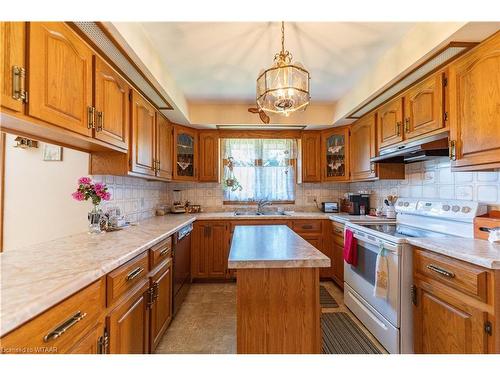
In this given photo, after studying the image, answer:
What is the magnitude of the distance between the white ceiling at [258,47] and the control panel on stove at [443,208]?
1.39 meters

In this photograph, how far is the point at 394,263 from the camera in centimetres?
175

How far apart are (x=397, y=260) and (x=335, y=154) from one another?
2.08m

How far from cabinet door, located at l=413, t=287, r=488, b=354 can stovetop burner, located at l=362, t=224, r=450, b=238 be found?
55 cm

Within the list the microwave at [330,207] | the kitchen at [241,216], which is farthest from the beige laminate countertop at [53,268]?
the microwave at [330,207]

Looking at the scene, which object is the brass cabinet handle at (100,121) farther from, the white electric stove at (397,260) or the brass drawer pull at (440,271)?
the brass drawer pull at (440,271)

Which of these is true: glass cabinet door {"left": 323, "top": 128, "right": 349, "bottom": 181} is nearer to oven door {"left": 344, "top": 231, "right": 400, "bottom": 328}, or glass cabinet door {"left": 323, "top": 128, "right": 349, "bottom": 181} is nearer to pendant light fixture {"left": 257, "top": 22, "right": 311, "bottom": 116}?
oven door {"left": 344, "top": 231, "right": 400, "bottom": 328}

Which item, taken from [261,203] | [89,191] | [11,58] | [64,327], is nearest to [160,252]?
[89,191]

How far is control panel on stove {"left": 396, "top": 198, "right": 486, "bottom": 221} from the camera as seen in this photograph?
5.58 ft

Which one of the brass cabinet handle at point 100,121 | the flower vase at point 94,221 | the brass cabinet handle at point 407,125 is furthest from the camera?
the brass cabinet handle at point 407,125

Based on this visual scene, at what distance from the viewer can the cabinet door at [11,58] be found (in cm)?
89

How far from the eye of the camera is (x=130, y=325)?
1335 millimetres

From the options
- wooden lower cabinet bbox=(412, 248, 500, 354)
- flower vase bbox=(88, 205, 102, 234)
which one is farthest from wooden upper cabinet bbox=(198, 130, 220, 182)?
→ wooden lower cabinet bbox=(412, 248, 500, 354)
